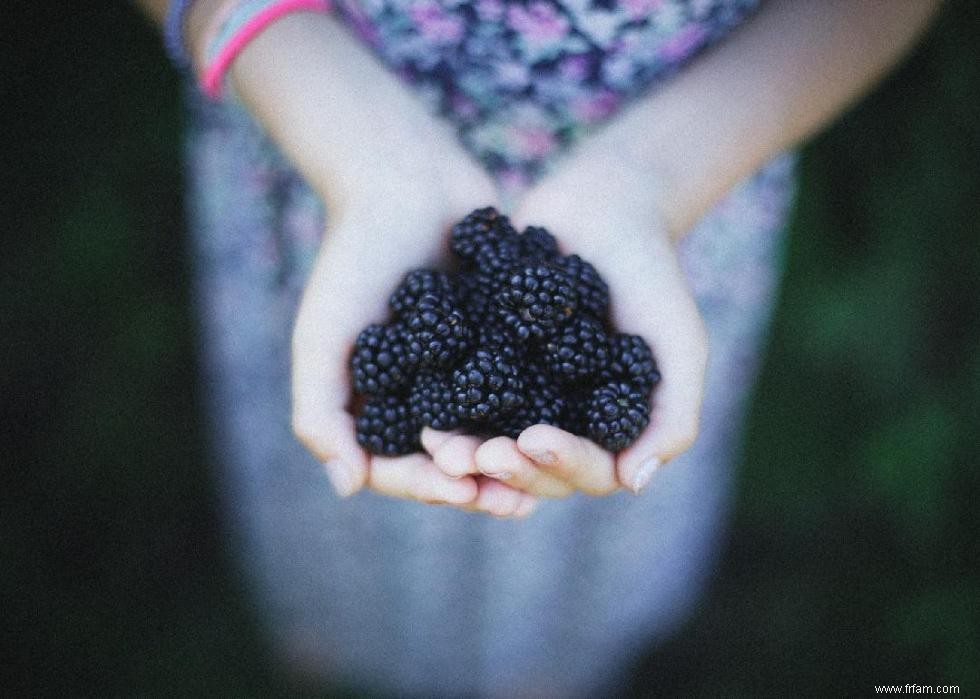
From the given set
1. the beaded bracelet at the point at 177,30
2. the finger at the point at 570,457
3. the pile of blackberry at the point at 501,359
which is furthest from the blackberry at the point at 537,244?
the beaded bracelet at the point at 177,30

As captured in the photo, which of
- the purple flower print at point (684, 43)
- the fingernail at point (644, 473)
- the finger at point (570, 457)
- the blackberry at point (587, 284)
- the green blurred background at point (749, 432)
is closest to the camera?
the finger at point (570, 457)

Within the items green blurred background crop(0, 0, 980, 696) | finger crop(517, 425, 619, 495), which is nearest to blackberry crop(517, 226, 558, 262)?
finger crop(517, 425, 619, 495)

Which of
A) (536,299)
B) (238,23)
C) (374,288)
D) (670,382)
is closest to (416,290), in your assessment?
(374,288)

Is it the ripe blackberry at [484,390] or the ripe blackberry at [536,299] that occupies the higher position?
the ripe blackberry at [536,299]

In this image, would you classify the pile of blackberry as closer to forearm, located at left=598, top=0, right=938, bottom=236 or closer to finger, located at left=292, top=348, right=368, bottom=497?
finger, located at left=292, top=348, right=368, bottom=497

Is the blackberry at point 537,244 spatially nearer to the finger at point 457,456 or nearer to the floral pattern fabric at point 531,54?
the floral pattern fabric at point 531,54

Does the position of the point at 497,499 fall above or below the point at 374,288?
below

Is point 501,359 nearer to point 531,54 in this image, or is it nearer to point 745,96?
point 531,54

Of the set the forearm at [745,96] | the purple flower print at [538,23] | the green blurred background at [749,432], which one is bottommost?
the green blurred background at [749,432]
